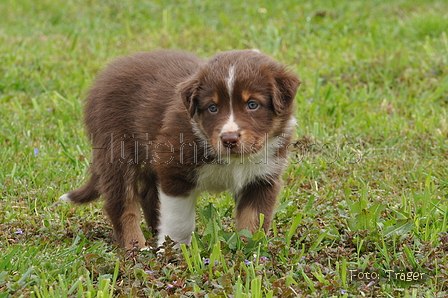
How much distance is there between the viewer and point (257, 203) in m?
4.32

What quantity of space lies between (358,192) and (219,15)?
551 cm

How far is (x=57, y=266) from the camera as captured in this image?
12.1ft

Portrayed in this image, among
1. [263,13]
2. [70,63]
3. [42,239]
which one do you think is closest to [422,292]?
[42,239]

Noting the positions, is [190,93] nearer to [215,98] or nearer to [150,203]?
[215,98]

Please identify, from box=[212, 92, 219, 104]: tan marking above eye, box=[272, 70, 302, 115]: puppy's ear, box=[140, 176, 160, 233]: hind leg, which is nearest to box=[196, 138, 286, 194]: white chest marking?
box=[272, 70, 302, 115]: puppy's ear

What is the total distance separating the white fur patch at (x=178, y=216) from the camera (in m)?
4.29

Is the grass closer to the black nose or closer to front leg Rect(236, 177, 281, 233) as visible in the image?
front leg Rect(236, 177, 281, 233)

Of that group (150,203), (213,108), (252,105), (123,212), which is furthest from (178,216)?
(252,105)

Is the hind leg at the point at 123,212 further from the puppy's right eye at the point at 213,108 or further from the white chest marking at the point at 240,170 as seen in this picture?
the puppy's right eye at the point at 213,108

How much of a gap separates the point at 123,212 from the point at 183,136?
79 cm

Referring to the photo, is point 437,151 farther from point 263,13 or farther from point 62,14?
point 62,14

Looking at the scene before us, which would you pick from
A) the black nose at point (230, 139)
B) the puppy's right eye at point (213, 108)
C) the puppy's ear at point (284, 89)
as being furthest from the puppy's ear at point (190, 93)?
the puppy's ear at point (284, 89)

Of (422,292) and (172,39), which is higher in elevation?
(422,292)

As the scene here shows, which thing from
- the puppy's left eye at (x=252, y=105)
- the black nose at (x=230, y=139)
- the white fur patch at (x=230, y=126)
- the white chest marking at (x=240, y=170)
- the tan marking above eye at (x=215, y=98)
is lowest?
the white chest marking at (x=240, y=170)
